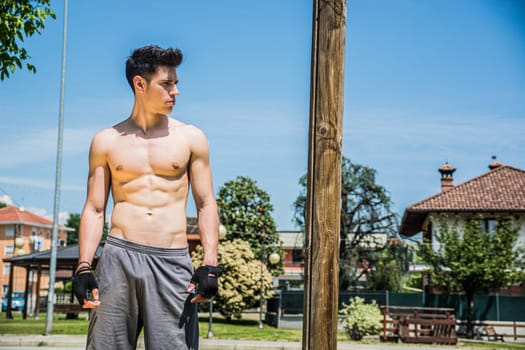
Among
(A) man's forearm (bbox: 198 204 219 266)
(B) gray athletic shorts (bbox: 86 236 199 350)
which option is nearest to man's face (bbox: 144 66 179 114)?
(A) man's forearm (bbox: 198 204 219 266)

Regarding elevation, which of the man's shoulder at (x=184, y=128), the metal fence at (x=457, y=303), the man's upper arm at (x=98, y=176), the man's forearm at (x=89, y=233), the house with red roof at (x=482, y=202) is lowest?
the metal fence at (x=457, y=303)

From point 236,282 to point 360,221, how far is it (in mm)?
11687

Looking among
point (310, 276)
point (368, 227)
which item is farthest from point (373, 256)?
point (310, 276)

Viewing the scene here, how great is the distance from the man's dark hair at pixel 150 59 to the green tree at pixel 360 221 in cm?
3321

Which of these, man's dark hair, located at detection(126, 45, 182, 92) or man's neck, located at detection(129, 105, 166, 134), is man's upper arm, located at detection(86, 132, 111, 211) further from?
man's dark hair, located at detection(126, 45, 182, 92)

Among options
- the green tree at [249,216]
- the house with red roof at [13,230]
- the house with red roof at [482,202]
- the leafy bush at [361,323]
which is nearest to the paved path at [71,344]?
the leafy bush at [361,323]

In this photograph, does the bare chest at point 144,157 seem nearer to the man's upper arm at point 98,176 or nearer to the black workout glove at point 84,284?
the man's upper arm at point 98,176

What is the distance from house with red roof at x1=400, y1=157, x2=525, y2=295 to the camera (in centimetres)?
3469

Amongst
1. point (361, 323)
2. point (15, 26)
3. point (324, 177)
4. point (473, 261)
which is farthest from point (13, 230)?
point (324, 177)

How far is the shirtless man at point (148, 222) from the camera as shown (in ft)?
11.1

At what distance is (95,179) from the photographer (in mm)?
3578

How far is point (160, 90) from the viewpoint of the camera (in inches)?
141

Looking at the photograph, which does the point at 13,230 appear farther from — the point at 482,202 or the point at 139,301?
the point at 139,301

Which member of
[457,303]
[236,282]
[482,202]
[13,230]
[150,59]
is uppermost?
[482,202]
